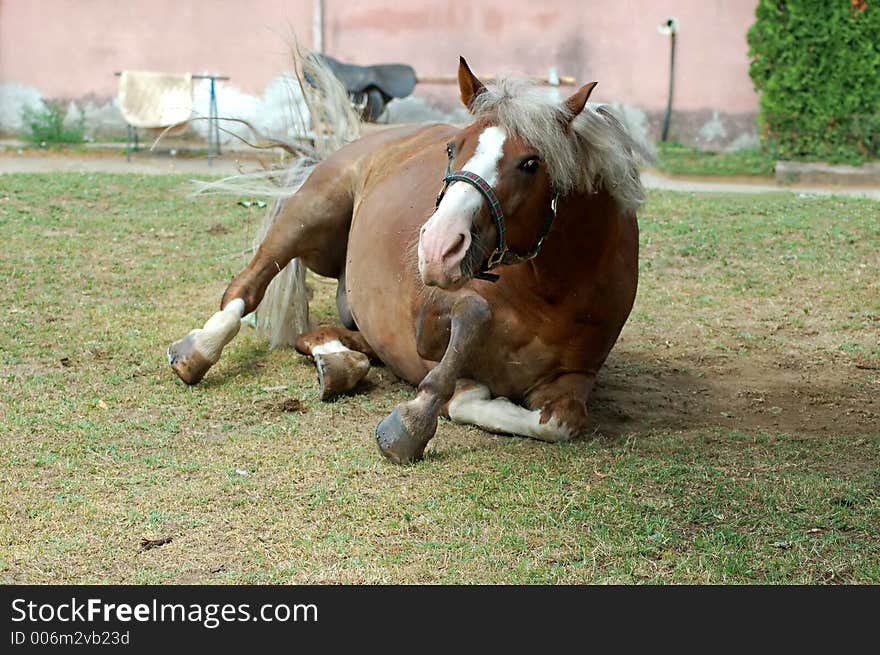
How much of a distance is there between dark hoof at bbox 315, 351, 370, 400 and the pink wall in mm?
8125

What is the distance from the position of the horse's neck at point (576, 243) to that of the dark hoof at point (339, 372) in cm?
107

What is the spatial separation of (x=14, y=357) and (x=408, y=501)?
2500 millimetres

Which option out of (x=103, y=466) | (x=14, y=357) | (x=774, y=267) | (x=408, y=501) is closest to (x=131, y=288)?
(x=14, y=357)

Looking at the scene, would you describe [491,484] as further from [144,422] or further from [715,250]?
[715,250]

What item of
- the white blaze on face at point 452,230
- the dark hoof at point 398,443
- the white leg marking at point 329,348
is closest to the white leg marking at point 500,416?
the dark hoof at point 398,443

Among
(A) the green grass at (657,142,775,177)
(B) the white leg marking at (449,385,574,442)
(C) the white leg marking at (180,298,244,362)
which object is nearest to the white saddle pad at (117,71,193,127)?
(A) the green grass at (657,142,775,177)

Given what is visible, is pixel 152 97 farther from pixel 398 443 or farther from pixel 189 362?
pixel 398 443

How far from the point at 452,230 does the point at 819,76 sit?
27.7 feet

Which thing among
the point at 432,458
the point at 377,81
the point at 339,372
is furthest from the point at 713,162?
the point at 432,458

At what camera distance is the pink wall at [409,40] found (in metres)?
11.9

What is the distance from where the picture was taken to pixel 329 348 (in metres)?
4.96

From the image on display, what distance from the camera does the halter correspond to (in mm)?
3377

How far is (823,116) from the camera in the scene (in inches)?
418

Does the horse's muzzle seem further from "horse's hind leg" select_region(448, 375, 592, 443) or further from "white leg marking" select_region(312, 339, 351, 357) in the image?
"white leg marking" select_region(312, 339, 351, 357)
